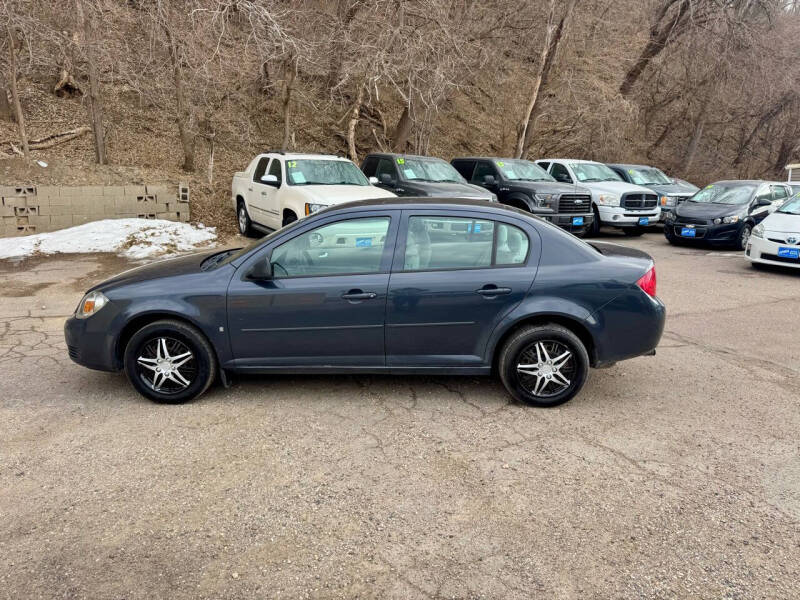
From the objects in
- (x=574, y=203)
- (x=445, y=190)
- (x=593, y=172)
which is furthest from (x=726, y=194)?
(x=445, y=190)

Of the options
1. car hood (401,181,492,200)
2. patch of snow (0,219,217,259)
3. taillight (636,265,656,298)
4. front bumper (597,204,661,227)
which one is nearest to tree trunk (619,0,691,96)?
front bumper (597,204,661,227)

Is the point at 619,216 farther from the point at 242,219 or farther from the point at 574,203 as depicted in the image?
the point at 242,219

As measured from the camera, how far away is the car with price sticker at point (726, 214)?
12688 mm

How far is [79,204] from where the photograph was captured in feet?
39.4

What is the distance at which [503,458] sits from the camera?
3762mm

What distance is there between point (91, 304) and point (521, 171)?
38.5ft

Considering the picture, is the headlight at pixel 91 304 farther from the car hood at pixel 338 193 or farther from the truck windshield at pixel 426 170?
the truck windshield at pixel 426 170

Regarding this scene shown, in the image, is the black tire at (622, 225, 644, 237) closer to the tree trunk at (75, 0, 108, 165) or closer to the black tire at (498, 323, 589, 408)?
the black tire at (498, 323, 589, 408)

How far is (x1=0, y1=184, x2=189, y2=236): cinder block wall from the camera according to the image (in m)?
11.6

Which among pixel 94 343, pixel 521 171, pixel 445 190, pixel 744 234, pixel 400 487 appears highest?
pixel 521 171

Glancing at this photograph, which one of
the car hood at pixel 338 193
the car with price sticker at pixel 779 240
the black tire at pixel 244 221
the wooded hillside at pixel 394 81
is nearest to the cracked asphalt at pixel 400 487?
the car hood at pixel 338 193

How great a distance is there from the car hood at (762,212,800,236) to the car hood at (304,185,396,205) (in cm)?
683

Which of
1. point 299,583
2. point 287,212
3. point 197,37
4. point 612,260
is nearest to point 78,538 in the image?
point 299,583

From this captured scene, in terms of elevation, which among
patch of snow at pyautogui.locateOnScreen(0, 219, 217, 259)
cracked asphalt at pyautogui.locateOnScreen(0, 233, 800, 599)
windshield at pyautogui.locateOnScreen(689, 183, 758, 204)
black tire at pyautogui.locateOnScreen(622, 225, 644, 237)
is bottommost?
cracked asphalt at pyautogui.locateOnScreen(0, 233, 800, 599)
